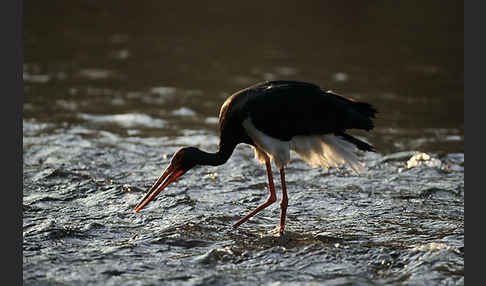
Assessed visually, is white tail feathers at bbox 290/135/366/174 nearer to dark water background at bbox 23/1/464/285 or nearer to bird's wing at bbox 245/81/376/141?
bird's wing at bbox 245/81/376/141

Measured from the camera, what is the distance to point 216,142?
9195 mm

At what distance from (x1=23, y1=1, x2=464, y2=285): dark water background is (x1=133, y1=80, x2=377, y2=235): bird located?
58 cm

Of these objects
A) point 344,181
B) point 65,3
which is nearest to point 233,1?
point 65,3

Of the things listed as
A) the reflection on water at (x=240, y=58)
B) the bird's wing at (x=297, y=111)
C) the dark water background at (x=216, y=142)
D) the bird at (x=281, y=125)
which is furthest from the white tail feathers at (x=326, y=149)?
the reflection on water at (x=240, y=58)

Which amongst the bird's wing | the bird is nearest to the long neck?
the bird

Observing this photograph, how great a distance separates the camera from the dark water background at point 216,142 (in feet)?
17.4

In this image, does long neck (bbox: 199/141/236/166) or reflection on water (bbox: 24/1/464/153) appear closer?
long neck (bbox: 199/141/236/166)

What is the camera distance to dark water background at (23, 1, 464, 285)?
5.31 metres

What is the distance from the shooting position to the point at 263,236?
6008mm

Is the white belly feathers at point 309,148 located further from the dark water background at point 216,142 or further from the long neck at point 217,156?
the dark water background at point 216,142

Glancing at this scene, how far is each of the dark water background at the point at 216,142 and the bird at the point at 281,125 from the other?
579mm

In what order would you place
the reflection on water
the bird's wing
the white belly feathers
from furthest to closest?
1. the reflection on water
2. the white belly feathers
3. the bird's wing

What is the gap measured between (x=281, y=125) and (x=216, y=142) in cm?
332

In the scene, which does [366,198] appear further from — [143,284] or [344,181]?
[143,284]
